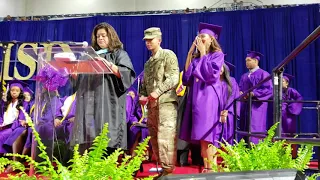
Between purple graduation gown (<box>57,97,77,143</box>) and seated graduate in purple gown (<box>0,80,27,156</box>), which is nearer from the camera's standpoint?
purple graduation gown (<box>57,97,77,143</box>)

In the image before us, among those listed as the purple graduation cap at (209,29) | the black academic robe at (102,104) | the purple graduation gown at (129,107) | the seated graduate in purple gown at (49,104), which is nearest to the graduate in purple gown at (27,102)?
the purple graduation gown at (129,107)

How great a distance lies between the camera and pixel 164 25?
26.3ft

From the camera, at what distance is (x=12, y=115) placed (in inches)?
203

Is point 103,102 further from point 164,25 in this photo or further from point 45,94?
point 164,25

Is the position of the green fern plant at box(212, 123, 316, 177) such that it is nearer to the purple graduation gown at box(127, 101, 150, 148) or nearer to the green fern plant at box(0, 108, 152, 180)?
the green fern plant at box(0, 108, 152, 180)

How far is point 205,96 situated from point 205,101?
0.14 feet

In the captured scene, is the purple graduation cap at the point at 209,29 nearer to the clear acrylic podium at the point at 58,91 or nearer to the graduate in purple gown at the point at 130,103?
the clear acrylic podium at the point at 58,91

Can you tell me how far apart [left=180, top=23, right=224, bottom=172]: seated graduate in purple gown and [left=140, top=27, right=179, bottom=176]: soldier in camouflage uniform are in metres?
0.17

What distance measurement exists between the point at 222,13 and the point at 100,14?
2.88 metres

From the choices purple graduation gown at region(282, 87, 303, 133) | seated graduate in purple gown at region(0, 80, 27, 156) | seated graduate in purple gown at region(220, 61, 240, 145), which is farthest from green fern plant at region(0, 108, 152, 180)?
purple graduation gown at region(282, 87, 303, 133)

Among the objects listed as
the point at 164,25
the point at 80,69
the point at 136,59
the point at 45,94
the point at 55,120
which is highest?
the point at 164,25

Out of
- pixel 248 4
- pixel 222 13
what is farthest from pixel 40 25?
pixel 248 4

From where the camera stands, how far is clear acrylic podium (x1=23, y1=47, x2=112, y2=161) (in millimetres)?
2055

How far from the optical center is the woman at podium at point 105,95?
7.68 ft
